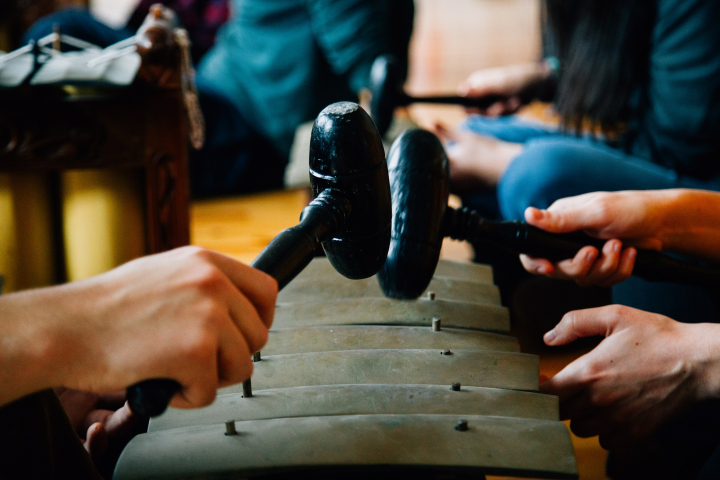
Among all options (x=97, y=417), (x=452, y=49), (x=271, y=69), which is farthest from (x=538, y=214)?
(x=452, y=49)

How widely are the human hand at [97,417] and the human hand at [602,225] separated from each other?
18.2 inches

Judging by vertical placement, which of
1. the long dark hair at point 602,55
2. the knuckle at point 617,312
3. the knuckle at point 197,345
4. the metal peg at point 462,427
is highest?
the long dark hair at point 602,55

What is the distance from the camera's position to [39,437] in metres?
0.41

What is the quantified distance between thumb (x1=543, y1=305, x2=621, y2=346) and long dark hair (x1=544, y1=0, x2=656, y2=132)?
2.27 feet

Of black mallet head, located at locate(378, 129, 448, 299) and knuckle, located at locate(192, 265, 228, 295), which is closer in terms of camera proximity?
knuckle, located at locate(192, 265, 228, 295)

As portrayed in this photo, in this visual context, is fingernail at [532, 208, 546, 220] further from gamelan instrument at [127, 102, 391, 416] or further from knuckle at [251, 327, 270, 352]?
knuckle at [251, 327, 270, 352]

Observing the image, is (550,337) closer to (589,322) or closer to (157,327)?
(589,322)

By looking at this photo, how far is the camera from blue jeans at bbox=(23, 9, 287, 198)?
1840 millimetres

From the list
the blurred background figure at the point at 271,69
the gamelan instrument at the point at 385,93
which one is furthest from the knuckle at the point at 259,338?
the blurred background figure at the point at 271,69

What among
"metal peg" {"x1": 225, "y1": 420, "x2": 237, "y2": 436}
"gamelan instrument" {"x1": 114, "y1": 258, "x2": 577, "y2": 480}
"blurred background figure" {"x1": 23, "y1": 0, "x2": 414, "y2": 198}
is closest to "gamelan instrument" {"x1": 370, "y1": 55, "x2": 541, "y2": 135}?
"blurred background figure" {"x1": 23, "y1": 0, "x2": 414, "y2": 198}

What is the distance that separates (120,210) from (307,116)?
1.05 meters

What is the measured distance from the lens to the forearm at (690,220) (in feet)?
2.34

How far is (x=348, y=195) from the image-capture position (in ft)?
1.68

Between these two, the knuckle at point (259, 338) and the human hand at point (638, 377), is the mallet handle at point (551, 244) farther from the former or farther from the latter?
the knuckle at point (259, 338)
